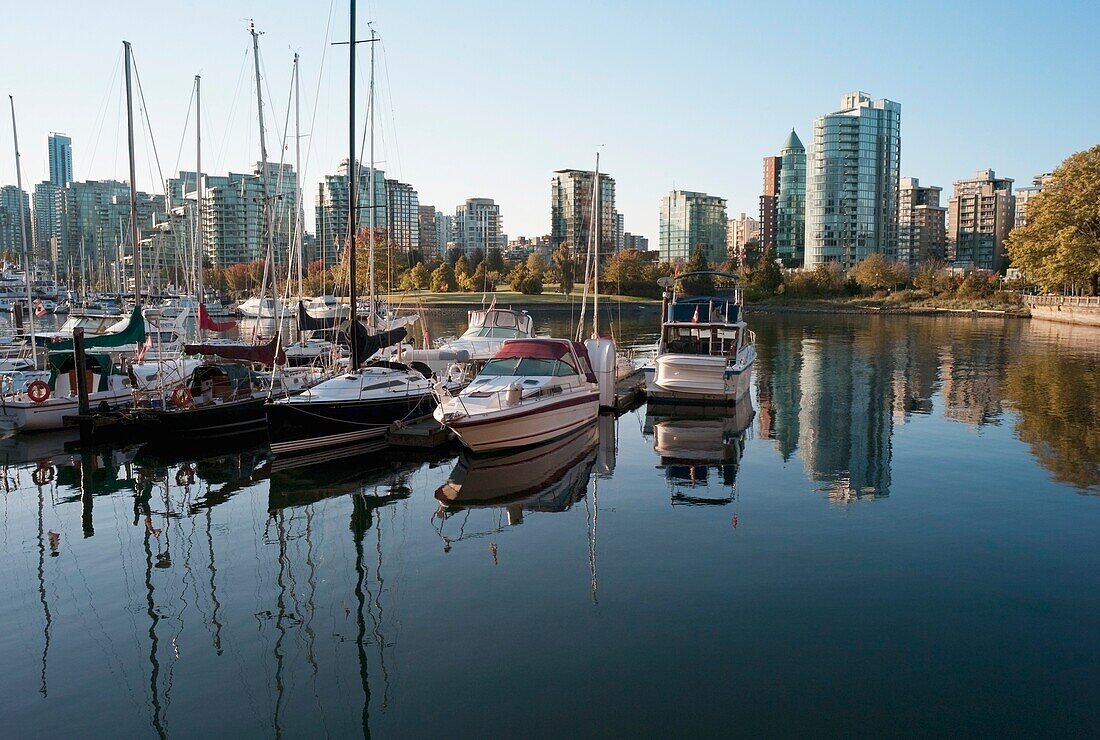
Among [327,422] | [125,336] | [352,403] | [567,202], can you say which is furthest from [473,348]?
[567,202]

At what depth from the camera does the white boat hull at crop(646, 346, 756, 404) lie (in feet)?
94.8

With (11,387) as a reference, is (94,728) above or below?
below

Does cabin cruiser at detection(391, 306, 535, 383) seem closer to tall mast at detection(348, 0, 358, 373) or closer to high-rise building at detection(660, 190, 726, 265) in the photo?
tall mast at detection(348, 0, 358, 373)

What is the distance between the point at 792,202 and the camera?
176m

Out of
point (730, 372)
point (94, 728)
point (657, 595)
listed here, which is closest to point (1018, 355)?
point (730, 372)

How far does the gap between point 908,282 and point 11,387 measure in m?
119

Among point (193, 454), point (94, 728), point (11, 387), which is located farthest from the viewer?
point (11, 387)

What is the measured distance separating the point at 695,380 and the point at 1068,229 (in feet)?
214

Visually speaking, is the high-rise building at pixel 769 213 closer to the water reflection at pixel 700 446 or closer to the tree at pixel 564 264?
the tree at pixel 564 264

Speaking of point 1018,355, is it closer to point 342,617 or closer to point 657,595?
point 657,595

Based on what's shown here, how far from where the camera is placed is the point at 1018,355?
160ft

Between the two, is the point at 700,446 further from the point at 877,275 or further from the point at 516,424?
the point at 877,275

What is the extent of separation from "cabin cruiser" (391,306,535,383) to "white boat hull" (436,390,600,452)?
4.00 m

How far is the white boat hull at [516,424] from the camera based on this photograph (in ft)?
67.9
